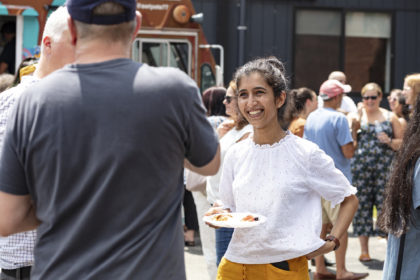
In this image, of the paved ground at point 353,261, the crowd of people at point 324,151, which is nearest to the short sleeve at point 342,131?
the crowd of people at point 324,151

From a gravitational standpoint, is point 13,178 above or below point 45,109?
below

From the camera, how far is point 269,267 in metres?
3.65

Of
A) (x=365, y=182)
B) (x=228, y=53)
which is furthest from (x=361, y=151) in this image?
(x=228, y=53)

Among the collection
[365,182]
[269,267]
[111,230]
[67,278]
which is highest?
[111,230]

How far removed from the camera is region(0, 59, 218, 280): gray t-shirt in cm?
228

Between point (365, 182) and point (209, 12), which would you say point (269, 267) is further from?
point (209, 12)

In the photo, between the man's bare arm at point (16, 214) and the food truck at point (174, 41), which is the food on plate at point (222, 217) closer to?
the man's bare arm at point (16, 214)

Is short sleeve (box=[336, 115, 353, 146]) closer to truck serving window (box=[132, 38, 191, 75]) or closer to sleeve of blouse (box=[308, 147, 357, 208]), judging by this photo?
sleeve of blouse (box=[308, 147, 357, 208])

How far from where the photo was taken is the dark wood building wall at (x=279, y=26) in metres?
16.4

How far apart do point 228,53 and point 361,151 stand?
8101 mm

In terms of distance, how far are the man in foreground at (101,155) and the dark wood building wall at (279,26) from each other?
1413 cm

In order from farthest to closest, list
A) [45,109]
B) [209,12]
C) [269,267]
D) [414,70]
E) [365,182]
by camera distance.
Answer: [414,70] → [209,12] → [365,182] → [269,267] → [45,109]

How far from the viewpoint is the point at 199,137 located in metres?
2.40

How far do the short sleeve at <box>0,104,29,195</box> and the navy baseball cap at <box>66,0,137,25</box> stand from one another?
367 millimetres
